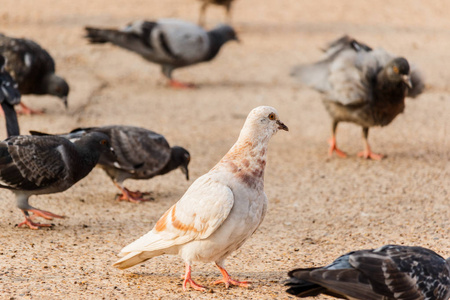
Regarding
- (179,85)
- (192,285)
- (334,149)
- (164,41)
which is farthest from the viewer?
(179,85)

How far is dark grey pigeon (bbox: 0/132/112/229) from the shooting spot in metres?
5.11

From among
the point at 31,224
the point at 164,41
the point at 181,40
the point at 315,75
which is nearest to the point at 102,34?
the point at 164,41

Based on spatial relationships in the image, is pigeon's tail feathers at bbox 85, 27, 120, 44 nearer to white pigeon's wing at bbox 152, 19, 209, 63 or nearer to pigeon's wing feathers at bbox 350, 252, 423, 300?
white pigeon's wing at bbox 152, 19, 209, 63

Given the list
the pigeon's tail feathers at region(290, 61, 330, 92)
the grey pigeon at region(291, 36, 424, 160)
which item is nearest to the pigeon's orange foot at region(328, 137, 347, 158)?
the grey pigeon at region(291, 36, 424, 160)

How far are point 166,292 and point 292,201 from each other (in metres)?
2.44

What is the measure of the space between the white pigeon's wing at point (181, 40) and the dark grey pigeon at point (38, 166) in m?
5.49

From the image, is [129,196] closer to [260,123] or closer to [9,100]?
[9,100]

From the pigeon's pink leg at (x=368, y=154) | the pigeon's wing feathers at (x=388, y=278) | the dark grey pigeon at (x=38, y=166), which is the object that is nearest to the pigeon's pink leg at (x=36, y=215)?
the dark grey pigeon at (x=38, y=166)

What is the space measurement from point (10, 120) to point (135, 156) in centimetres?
138

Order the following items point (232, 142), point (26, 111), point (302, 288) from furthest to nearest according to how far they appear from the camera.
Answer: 1. point (26, 111)
2. point (232, 142)
3. point (302, 288)

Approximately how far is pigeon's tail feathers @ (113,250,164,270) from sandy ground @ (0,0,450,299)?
0.11 meters

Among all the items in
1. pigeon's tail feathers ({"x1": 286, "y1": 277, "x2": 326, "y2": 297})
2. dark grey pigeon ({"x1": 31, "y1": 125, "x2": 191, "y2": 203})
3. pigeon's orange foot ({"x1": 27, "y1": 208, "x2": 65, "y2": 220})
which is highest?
pigeon's tail feathers ({"x1": 286, "y1": 277, "x2": 326, "y2": 297})

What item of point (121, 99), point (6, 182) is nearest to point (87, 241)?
point (6, 182)

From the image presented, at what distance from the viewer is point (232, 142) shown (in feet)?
27.0
